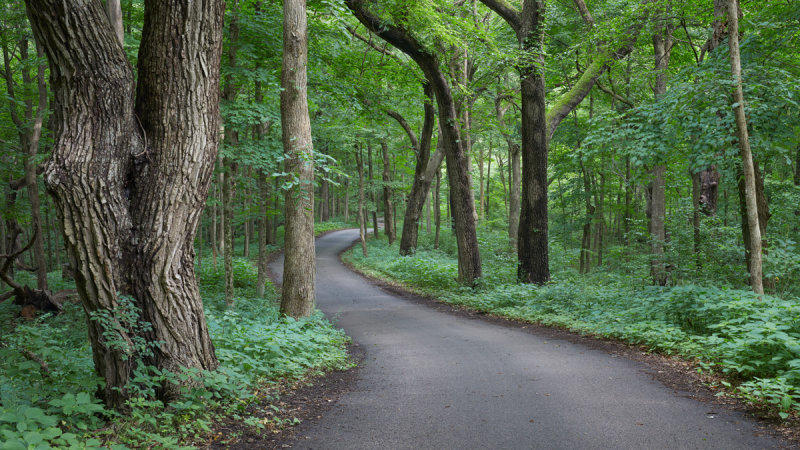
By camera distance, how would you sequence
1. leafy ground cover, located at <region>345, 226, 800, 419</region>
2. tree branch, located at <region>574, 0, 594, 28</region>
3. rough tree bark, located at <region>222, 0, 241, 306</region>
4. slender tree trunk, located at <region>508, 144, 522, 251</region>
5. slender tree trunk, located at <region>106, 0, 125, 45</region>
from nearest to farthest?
leafy ground cover, located at <region>345, 226, 800, 419</region> < slender tree trunk, located at <region>106, 0, 125, 45</region> < rough tree bark, located at <region>222, 0, 241, 306</region> < tree branch, located at <region>574, 0, 594, 28</region> < slender tree trunk, located at <region>508, 144, 522, 251</region>

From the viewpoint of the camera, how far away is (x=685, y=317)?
712 centimetres

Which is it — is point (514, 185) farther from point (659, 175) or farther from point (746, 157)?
point (746, 157)

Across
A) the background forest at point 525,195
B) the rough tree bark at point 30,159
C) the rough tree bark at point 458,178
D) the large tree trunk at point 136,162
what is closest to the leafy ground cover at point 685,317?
the background forest at point 525,195

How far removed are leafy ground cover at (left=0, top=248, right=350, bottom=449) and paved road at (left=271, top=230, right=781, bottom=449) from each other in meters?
0.83

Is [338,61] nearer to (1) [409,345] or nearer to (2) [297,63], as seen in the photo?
(2) [297,63]

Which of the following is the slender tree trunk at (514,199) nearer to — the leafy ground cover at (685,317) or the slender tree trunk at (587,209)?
the slender tree trunk at (587,209)

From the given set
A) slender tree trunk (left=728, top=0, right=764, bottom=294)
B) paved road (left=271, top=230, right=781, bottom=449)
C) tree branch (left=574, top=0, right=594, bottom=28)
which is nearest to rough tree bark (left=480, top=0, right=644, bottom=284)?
tree branch (left=574, top=0, right=594, bottom=28)

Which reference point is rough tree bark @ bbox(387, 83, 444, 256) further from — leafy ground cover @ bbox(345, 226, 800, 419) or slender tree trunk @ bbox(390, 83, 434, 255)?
leafy ground cover @ bbox(345, 226, 800, 419)

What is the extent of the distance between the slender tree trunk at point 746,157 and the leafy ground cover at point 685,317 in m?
0.49

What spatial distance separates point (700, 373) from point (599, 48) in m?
8.68

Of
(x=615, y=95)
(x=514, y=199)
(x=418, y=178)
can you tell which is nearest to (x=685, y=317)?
(x=615, y=95)

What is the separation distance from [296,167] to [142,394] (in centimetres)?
483

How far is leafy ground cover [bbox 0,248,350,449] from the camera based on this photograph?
123 inches

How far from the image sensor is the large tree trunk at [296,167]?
324 inches
